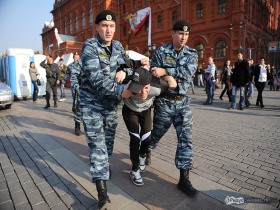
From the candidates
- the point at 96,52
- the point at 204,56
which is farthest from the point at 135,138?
the point at 204,56

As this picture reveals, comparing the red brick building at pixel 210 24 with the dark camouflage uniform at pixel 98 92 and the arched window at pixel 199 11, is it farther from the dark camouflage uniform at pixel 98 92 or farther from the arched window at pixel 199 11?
the dark camouflage uniform at pixel 98 92

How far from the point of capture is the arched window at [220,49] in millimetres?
23266

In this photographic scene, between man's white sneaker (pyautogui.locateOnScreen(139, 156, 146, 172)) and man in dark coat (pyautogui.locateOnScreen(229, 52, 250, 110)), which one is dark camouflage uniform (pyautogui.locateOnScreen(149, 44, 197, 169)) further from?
man in dark coat (pyautogui.locateOnScreen(229, 52, 250, 110))

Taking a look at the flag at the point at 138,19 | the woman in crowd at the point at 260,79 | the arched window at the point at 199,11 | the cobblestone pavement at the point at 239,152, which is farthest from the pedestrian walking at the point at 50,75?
the flag at the point at 138,19

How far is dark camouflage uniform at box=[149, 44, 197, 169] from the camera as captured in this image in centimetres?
264

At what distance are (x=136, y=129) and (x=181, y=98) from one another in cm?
69

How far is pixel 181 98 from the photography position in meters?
2.73

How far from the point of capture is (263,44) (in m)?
30.2

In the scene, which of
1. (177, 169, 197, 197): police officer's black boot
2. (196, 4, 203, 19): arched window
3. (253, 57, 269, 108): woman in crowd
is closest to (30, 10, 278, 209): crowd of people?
(177, 169, 197, 197): police officer's black boot

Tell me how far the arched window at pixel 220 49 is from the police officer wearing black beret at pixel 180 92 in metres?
22.7

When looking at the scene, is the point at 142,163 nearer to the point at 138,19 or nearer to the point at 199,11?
the point at 199,11

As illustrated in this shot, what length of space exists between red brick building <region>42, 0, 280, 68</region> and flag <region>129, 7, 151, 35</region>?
0.75 m

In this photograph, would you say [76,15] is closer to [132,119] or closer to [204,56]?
[204,56]

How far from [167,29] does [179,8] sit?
281cm
